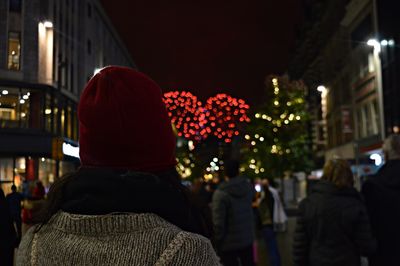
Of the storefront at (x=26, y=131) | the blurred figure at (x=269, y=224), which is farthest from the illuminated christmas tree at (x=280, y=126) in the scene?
the blurred figure at (x=269, y=224)

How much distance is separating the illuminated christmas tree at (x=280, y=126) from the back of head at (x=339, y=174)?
131ft

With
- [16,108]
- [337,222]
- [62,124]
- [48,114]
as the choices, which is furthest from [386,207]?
[62,124]

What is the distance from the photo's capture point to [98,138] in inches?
67.8

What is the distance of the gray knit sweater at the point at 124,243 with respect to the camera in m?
1.46

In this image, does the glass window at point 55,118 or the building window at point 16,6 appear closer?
the building window at point 16,6

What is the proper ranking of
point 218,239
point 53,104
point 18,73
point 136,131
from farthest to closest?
1. point 53,104
2. point 18,73
3. point 218,239
4. point 136,131

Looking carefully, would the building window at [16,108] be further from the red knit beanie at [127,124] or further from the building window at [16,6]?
the red knit beanie at [127,124]

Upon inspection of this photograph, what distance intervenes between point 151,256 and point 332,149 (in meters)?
61.5

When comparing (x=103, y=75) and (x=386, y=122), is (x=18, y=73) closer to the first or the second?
(x=386, y=122)

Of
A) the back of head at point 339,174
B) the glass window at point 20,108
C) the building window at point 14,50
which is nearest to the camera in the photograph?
the back of head at point 339,174

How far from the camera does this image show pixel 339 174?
17.1ft

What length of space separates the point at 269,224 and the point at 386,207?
6.73 m

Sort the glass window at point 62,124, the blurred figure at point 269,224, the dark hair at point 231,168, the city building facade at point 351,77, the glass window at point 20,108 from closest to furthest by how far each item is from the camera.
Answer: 1. the dark hair at point 231,168
2. the blurred figure at point 269,224
3. the glass window at point 20,108
4. the glass window at point 62,124
5. the city building facade at point 351,77

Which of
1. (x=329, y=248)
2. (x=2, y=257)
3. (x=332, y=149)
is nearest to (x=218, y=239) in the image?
(x=329, y=248)
